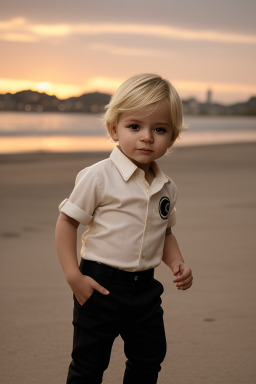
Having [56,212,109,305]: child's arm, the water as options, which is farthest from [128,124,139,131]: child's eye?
the water

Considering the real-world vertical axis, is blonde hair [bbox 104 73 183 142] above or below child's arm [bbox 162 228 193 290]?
above

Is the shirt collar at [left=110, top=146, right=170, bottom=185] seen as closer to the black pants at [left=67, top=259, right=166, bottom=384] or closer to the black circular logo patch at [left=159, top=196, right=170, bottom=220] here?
the black circular logo patch at [left=159, top=196, right=170, bottom=220]

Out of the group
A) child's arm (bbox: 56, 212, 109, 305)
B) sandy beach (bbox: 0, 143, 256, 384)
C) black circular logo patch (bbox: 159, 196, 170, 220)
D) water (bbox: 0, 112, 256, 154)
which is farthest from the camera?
water (bbox: 0, 112, 256, 154)

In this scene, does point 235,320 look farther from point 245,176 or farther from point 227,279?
point 245,176

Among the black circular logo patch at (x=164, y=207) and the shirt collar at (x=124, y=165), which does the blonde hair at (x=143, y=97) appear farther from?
the black circular logo patch at (x=164, y=207)

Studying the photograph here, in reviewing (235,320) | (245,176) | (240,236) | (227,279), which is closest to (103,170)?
(235,320)

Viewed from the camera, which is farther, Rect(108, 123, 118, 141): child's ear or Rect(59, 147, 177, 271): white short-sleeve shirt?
Rect(108, 123, 118, 141): child's ear

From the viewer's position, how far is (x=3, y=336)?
2.51m

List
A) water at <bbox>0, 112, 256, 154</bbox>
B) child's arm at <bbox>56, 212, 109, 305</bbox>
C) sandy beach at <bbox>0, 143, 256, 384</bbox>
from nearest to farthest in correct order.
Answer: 1. child's arm at <bbox>56, 212, 109, 305</bbox>
2. sandy beach at <bbox>0, 143, 256, 384</bbox>
3. water at <bbox>0, 112, 256, 154</bbox>

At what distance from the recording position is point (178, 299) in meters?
2.94

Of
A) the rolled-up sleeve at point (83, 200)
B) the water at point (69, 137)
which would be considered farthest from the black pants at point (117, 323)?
the water at point (69, 137)

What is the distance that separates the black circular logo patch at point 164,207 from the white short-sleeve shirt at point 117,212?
0.03 meters

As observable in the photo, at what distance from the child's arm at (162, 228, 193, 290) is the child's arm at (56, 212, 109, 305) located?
11.6 inches

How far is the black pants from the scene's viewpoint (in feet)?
5.79
